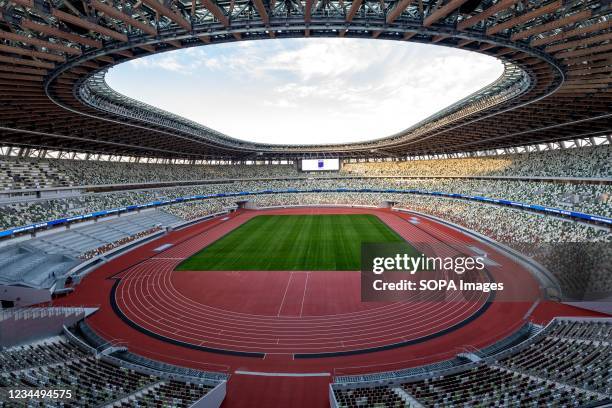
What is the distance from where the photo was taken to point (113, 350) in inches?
577

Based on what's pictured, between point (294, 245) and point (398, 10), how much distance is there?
27.3 metres

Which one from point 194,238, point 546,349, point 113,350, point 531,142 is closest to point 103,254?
point 194,238

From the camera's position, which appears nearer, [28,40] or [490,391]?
[490,391]

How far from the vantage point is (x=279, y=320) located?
18.0m

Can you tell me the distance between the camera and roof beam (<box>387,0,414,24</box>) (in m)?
10.5

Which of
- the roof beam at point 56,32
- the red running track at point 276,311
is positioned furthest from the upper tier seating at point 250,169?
the roof beam at point 56,32

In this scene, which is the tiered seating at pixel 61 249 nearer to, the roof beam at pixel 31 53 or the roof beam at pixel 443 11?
the roof beam at pixel 31 53

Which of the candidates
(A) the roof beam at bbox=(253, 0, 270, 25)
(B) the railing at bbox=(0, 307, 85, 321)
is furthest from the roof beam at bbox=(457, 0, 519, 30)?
(B) the railing at bbox=(0, 307, 85, 321)

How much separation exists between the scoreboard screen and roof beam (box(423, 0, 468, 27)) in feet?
213

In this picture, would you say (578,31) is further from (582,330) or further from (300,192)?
(300,192)

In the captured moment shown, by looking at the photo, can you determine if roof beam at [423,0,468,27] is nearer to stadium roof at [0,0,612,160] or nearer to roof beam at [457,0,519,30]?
stadium roof at [0,0,612,160]

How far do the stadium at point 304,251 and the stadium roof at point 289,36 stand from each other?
13 centimetres
